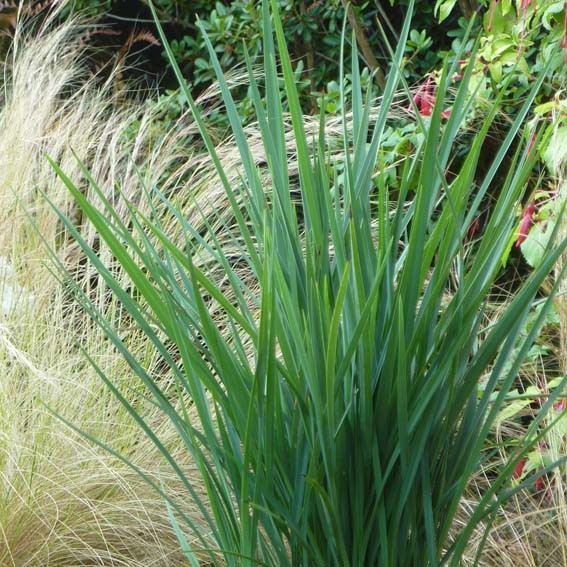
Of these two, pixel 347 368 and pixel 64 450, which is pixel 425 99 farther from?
pixel 347 368

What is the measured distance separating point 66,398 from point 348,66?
7.04 ft

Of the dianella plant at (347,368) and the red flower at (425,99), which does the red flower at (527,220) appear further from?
the dianella plant at (347,368)

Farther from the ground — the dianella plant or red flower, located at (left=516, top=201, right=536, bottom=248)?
the dianella plant

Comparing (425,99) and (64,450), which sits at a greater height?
(425,99)

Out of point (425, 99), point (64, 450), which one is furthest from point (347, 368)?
point (425, 99)

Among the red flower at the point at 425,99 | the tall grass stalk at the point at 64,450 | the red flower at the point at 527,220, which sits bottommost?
the tall grass stalk at the point at 64,450

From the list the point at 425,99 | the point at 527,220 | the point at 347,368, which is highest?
the point at 347,368

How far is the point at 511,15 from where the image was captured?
2.41m

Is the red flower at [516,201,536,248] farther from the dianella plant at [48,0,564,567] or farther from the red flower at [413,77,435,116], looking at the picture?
the dianella plant at [48,0,564,567]

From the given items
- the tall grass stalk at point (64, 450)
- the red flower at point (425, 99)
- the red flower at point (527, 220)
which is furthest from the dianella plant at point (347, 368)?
the red flower at point (425, 99)

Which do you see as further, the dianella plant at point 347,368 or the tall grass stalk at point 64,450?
the tall grass stalk at point 64,450

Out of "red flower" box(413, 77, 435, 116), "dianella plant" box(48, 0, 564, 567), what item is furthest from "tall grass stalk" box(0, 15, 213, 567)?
"red flower" box(413, 77, 435, 116)

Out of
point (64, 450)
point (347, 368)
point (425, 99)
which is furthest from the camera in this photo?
point (425, 99)

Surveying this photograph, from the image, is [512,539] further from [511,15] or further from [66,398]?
[511,15]
